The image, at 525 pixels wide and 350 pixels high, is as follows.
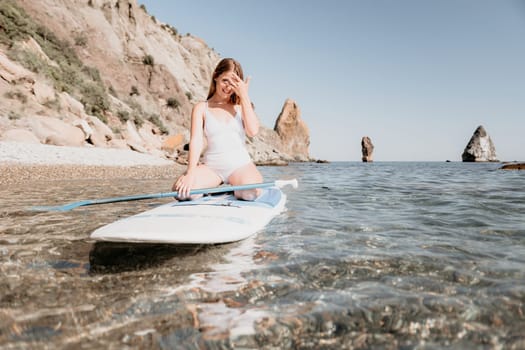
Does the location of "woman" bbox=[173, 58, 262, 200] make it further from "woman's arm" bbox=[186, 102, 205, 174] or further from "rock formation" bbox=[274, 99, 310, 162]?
"rock formation" bbox=[274, 99, 310, 162]

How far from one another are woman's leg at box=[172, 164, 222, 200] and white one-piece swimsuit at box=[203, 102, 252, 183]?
6cm

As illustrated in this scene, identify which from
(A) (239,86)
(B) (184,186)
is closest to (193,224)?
(B) (184,186)


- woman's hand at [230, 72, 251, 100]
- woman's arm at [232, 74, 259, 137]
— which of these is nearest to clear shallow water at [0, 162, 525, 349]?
woman's arm at [232, 74, 259, 137]

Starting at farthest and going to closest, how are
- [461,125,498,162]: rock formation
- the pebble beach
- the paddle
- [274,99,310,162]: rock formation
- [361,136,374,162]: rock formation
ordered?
[361,136,374,162]: rock formation → [461,125,498,162]: rock formation → [274,99,310,162]: rock formation → the pebble beach → the paddle

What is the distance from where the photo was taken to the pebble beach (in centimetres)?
933

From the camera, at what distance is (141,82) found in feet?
105

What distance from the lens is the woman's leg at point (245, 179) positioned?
4059mm

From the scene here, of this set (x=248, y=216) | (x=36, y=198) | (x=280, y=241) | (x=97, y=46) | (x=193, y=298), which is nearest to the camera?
(x=193, y=298)

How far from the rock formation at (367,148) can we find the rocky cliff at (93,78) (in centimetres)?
6148

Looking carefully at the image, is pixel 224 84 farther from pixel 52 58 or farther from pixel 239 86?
pixel 52 58

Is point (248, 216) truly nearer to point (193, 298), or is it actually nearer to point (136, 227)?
point (136, 227)

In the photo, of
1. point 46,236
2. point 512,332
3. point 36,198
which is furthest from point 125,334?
point 36,198

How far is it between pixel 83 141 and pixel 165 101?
728 inches

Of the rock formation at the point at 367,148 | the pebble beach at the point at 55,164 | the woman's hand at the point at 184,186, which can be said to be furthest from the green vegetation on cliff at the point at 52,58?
the rock formation at the point at 367,148
